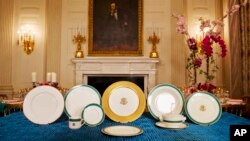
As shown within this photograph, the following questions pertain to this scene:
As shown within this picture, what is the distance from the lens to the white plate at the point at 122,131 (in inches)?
40.9

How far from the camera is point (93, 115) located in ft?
4.07

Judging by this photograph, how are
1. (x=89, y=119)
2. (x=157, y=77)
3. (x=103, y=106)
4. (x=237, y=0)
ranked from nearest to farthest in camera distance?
(x=89, y=119)
(x=103, y=106)
(x=237, y=0)
(x=157, y=77)

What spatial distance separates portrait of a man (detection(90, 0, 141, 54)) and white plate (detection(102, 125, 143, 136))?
476 cm

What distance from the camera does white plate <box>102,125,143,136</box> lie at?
3.41 feet

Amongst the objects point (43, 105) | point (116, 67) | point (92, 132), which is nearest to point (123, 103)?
point (92, 132)

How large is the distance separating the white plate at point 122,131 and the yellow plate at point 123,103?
0.14 m

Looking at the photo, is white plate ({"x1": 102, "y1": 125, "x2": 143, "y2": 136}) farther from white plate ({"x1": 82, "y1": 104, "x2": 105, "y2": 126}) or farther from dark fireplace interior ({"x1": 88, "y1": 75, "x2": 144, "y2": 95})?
dark fireplace interior ({"x1": 88, "y1": 75, "x2": 144, "y2": 95})

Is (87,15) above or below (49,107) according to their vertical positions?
above

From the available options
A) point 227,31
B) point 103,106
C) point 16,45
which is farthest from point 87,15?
point 103,106

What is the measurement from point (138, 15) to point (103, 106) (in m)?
4.86

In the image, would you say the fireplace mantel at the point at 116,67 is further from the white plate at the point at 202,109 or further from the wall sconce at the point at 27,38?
the white plate at the point at 202,109

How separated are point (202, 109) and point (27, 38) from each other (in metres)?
5.34

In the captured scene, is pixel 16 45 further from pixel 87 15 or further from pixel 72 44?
pixel 87 15

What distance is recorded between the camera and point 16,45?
5977 mm
